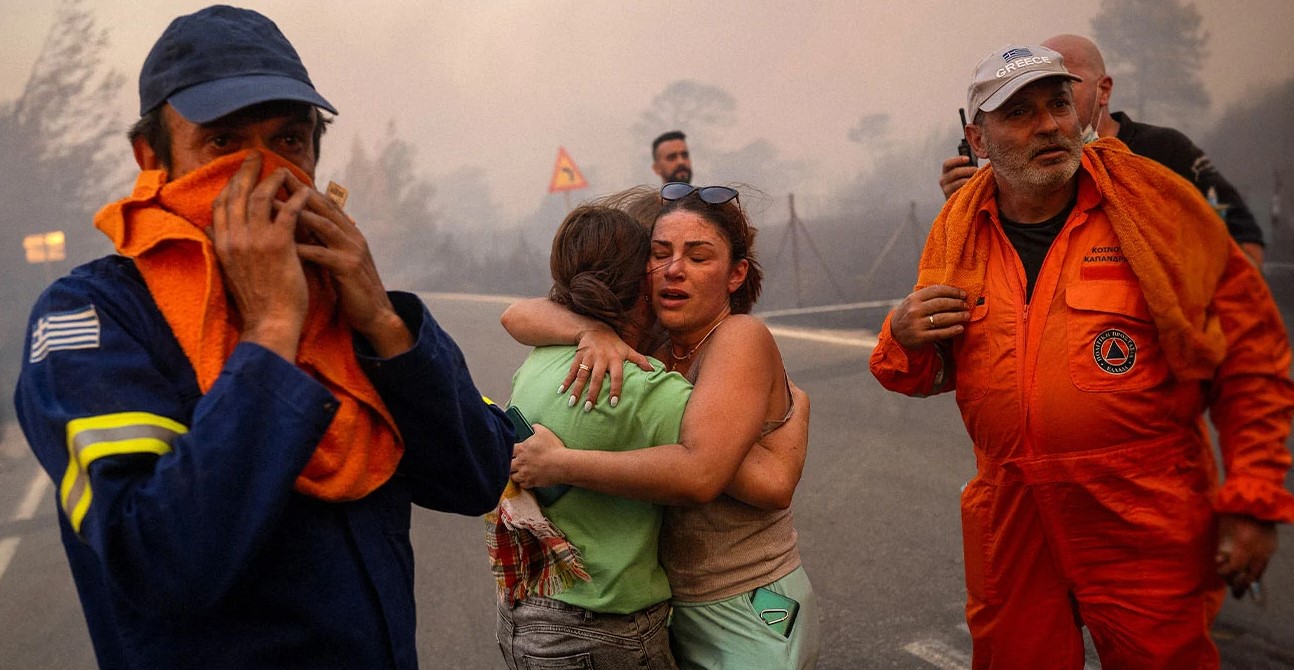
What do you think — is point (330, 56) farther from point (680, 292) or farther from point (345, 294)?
point (345, 294)

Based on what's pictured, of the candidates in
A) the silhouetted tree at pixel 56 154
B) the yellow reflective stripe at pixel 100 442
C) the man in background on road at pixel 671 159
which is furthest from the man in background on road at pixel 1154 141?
the silhouetted tree at pixel 56 154

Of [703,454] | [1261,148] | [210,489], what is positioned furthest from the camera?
[1261,148]

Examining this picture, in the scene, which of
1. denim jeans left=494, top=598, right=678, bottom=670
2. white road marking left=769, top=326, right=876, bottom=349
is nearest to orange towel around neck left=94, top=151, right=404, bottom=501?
denim jeans left=494, top=598, right=678, bottom=670

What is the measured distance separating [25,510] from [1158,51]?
11856 millimetres

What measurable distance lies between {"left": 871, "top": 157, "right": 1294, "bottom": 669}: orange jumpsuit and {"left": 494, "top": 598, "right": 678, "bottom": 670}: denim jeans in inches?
35.4

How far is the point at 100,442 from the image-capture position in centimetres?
122

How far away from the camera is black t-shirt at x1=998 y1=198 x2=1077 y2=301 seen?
2439mm

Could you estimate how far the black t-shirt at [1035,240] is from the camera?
2.44m

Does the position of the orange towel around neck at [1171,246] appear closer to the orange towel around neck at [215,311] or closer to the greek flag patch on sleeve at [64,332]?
the orange towel around neck at [215,311]

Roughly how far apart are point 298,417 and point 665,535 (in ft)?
3.83

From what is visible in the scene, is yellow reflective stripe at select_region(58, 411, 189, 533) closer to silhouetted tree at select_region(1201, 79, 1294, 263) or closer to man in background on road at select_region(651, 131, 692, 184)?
man in background on road at select_region(651, 131, 692, 184)

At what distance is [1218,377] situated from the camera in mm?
2250

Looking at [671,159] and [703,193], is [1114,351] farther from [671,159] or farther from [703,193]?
[671,159]

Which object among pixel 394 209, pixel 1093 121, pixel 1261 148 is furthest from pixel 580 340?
pixel 1261 148
